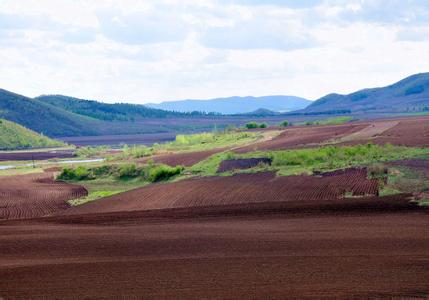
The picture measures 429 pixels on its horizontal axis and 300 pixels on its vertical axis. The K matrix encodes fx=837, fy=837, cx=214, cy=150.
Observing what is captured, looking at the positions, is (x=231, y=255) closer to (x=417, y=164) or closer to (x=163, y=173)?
(x=417, y=164)

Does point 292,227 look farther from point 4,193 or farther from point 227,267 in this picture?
point 4,193

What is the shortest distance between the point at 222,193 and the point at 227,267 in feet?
77.3

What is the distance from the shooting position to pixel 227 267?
82.9ft

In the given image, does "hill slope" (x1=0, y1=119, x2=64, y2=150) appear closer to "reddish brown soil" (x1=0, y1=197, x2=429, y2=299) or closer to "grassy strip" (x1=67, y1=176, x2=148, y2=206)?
"grassy strip" (x1=67, y1=176, x2=148, y2=206)

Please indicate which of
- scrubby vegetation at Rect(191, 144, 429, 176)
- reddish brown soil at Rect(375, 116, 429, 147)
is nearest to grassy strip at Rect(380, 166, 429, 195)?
scrubby vegetation at Rect(191, 144, 429, 176)

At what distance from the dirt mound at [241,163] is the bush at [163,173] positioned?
138 inches

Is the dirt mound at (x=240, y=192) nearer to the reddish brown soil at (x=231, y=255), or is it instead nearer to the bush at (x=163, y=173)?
the reddish brown soil at (x=231, y=255)

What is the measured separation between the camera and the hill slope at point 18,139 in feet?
485

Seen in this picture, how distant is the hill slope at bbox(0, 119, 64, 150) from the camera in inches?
5822

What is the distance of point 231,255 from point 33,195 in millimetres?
34573

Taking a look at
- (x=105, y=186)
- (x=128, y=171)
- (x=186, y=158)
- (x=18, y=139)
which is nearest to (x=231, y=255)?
(x=105, y=186)

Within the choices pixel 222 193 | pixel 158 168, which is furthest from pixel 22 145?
pixel 222 193

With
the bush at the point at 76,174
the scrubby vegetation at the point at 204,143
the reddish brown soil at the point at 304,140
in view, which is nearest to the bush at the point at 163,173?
the bush at the point at 76,174

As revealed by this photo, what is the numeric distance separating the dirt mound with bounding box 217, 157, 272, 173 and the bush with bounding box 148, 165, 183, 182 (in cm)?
352
